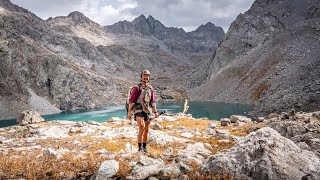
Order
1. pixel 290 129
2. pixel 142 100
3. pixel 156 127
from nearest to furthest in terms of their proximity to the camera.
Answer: pixel 142 100 < pixel 290 129 < pixel 156 127

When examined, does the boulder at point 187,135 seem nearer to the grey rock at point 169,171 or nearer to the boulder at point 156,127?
the boulder at point 156,127

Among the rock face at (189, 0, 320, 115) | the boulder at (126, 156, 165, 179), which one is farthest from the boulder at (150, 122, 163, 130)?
the rock face at (189, 0, 320, 115)

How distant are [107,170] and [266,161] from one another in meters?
3.73

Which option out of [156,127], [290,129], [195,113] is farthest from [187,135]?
Answer: [195,113]

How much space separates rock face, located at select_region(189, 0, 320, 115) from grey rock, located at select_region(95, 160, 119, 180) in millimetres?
42702

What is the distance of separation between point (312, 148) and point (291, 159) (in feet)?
8.73

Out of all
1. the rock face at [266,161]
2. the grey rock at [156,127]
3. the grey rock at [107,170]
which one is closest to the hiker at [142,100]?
the grey rock at [107,170]

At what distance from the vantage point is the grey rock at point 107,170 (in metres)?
7.09

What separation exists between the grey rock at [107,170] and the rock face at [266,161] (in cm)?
217

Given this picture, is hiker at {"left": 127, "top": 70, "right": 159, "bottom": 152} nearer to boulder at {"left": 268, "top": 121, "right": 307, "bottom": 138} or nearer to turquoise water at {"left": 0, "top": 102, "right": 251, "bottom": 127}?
boulder at {"left": 268, "top": 121, "right": 307, "bottom": 138}

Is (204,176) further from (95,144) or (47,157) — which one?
(95,144)

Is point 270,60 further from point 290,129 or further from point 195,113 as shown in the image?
point 290,129

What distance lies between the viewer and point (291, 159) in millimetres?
6473

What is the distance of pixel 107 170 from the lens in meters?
7.23
